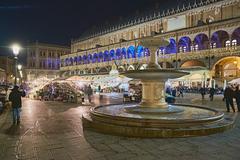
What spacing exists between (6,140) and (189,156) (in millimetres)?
5002

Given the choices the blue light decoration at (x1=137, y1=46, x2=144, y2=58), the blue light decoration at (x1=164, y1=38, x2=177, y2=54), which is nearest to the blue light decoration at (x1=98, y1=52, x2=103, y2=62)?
the blue light decoration at (x1=137, y1=46, x2=144, y2=58)

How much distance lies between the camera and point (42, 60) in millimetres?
82812

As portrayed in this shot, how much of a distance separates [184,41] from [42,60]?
59.3 meters

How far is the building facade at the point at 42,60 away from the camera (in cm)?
8038

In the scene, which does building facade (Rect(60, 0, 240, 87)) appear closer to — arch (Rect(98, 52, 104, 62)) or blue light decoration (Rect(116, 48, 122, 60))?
blue light decoration (Rect(116, 48, 122, 60))

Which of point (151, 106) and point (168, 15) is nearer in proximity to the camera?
point (151, 106)

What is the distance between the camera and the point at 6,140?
652 centimetres

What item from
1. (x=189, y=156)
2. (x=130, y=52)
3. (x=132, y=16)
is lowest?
(x=189, y=156)

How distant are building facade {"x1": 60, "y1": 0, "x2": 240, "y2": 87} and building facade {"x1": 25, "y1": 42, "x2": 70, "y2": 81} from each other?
986 inches

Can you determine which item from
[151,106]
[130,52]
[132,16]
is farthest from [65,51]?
[151,106]

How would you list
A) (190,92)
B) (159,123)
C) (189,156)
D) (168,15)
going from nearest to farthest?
(189,156) < (159,123) < (190,92) < (168,15)

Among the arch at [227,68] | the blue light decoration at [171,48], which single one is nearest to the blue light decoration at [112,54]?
the blue light decoration at [171,48]

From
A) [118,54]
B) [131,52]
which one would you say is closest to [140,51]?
[131,52]

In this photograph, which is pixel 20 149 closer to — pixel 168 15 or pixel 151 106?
pixel 151 106
